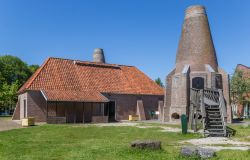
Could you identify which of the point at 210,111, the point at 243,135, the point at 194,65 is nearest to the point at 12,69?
the point at 194,65

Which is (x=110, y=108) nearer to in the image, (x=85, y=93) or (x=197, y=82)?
(x=85, y=93)

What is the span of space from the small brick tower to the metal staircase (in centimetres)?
536

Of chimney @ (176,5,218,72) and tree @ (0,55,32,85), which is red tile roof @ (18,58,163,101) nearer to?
chimney @ (176,5,218,72)

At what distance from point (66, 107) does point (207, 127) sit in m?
15.6

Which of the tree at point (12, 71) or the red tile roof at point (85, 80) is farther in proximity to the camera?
the tree at point (12, 71)

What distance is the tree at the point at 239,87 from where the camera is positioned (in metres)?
41.8

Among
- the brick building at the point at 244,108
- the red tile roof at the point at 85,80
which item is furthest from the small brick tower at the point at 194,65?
the brick building at the point at 244,108

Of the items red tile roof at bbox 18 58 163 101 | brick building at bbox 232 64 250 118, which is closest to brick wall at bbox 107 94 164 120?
red tile roof at bbox 18 58 163 101

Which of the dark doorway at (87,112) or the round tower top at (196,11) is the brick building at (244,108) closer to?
the round tower top at (196,11)

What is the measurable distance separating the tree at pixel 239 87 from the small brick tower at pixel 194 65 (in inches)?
538

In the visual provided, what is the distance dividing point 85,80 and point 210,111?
16931 millimetres

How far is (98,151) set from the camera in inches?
450

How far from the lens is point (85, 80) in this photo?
34.0 metres

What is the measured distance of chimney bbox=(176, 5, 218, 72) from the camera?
29.2 metres
